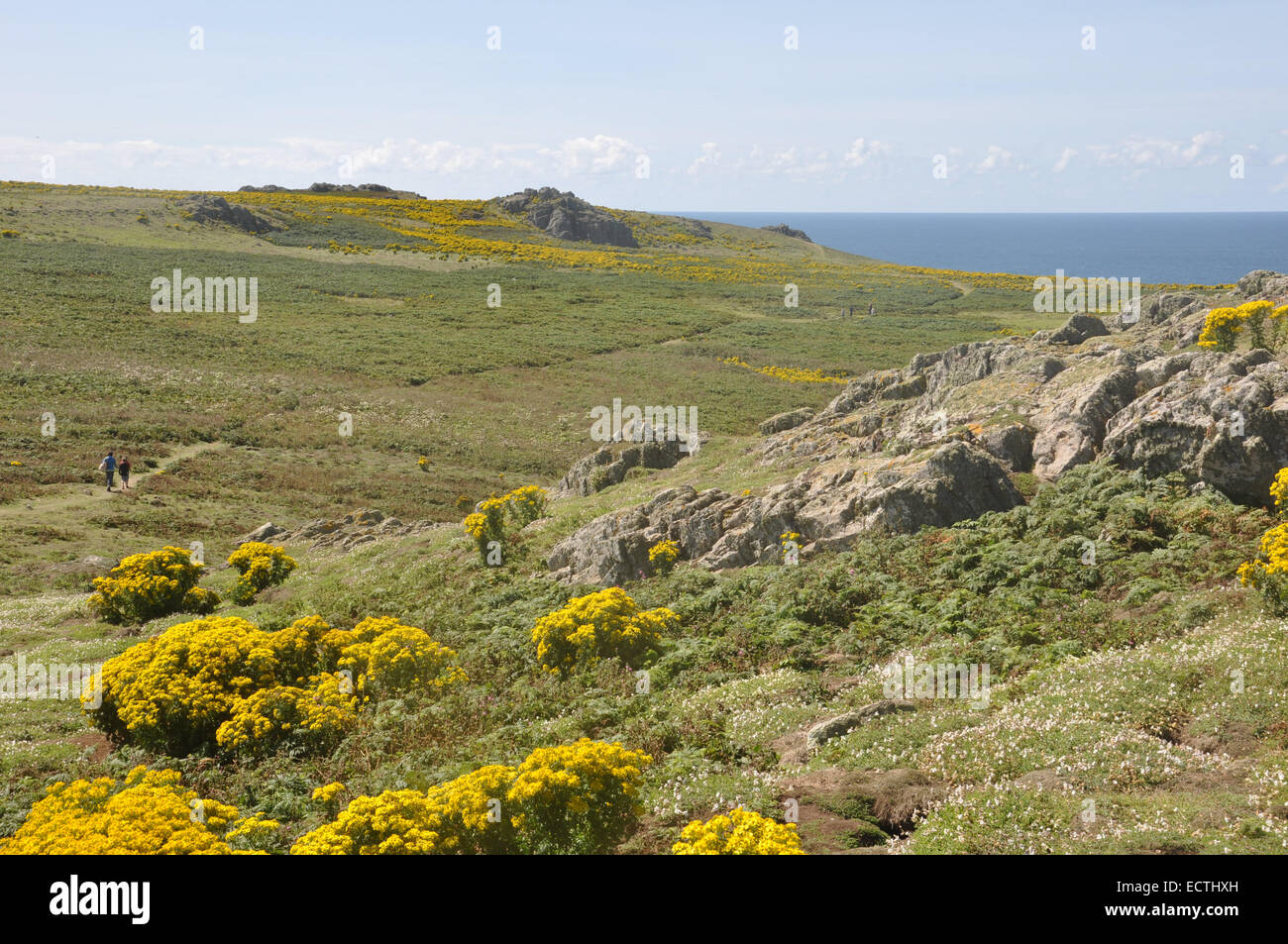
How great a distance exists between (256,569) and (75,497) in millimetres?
15628

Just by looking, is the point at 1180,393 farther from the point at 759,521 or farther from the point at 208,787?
the point at 208,787

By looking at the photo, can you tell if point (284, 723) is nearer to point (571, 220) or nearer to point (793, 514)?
point (793, 514)

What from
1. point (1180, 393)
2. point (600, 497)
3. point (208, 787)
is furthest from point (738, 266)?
point (208, 787)

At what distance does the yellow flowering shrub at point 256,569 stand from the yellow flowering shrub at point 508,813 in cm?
1565

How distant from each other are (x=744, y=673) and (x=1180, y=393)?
472 inches

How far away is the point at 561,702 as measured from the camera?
1451 centimetres

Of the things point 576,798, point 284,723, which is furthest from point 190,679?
point 576,798

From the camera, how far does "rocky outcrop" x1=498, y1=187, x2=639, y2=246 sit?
163125 millimetres

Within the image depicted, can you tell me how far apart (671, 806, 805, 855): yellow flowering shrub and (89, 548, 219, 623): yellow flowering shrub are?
1881cm

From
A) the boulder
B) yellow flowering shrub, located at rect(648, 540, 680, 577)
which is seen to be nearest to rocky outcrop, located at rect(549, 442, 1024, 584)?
yellow flowering shrub, located at rect(648, 540, 680, 577)

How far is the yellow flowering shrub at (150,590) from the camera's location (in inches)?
833

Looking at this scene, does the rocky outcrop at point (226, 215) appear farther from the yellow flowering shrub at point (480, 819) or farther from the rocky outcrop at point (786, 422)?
the yellow flowering shrub at point (480, 819)

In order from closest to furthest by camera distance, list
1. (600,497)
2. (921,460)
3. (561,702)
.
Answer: (561,702) → (921,460) → (600,497)
